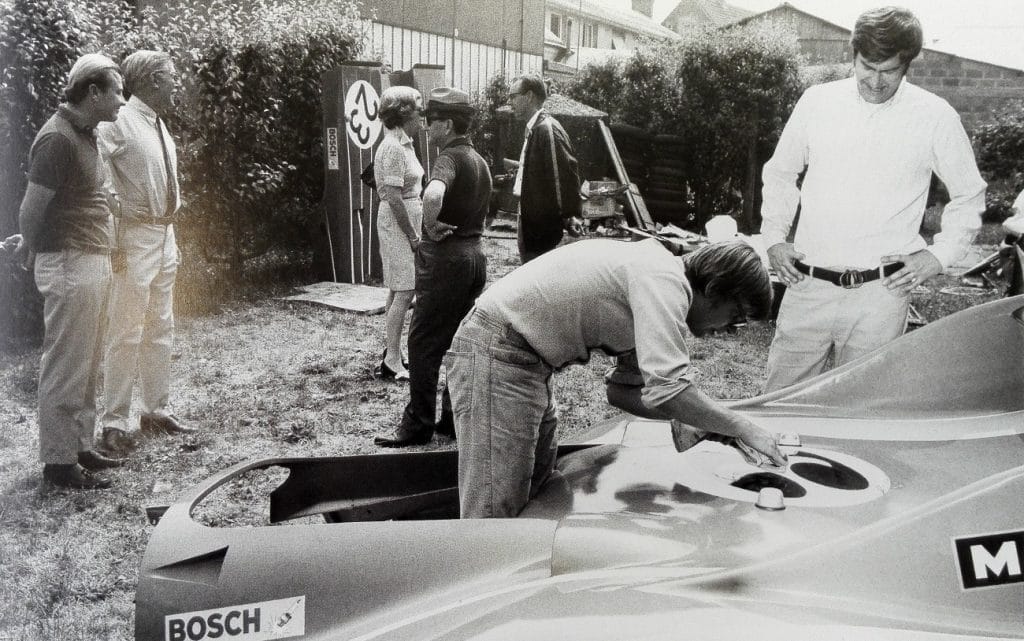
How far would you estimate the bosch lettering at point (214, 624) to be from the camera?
1.84m

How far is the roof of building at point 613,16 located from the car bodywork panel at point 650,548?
7.42m

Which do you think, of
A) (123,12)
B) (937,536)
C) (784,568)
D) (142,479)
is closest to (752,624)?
(784,568)

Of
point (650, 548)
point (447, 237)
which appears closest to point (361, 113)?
point (447, 237)

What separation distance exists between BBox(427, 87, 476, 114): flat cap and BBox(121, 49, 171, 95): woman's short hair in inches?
50.4

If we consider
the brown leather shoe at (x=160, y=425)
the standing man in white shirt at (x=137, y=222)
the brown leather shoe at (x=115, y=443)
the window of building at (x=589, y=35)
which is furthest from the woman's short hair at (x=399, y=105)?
the window of building at (x=589, y=35)

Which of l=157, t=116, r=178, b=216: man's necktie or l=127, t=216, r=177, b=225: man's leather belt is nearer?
l=127, t=216, r=177, b=225: man's leather belt

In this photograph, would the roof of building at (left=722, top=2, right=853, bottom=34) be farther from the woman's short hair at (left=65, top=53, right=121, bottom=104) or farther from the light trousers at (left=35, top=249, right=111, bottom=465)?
the light trousers at (left=35, top=249, right=111, bottom=465)

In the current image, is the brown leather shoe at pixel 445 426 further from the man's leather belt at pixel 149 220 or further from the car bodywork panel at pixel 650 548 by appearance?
the car bodywork panel at pixel 650 548

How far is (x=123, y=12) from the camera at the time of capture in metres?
6.39

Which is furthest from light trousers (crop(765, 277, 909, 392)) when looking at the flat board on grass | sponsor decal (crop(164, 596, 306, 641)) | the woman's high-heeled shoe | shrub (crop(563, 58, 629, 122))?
shrub (crop(563, 58, 629, 122))

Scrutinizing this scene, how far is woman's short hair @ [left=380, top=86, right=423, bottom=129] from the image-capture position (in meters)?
4.75

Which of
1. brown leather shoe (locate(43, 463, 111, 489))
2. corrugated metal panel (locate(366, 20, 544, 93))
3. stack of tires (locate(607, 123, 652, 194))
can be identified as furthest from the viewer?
stack of tires (locate(607, 123, 652, 194))

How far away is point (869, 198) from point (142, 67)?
10.9ft

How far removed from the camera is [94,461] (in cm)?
396
